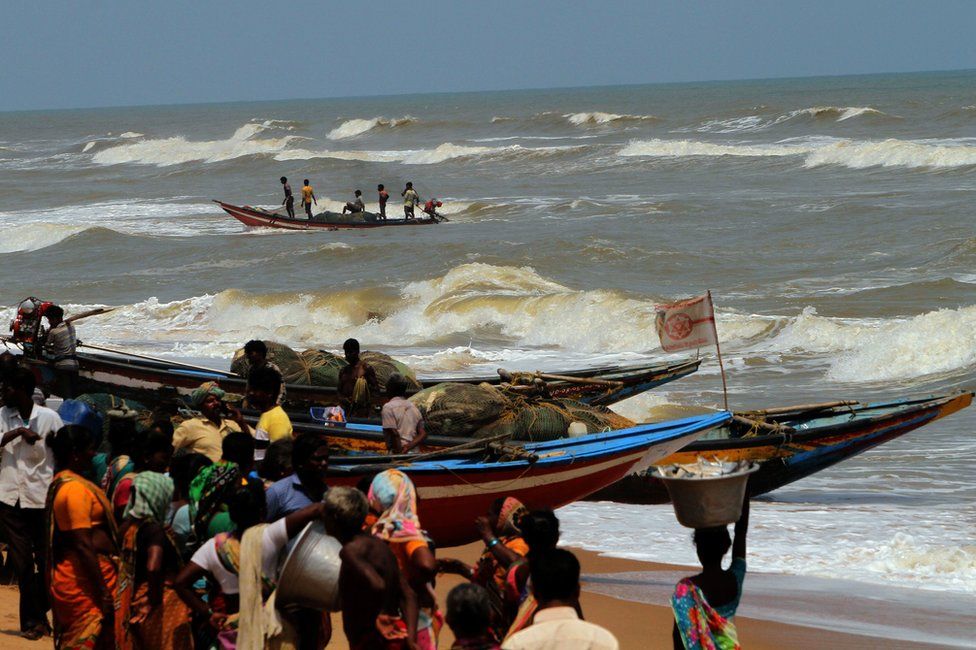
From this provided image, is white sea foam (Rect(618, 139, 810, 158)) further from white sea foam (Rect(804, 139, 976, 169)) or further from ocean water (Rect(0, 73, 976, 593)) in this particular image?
white sea foam (Rect(804, 139, 976, 169))

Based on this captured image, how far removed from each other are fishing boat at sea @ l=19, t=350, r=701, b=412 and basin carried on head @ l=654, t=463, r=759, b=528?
20.2 feet

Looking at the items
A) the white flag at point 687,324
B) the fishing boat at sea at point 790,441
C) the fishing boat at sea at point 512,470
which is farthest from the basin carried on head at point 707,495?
the fishing boat at sea at point 790,441

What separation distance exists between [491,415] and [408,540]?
15.1ft

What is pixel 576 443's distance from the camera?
809cm

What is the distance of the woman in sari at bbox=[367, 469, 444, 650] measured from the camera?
412 cm

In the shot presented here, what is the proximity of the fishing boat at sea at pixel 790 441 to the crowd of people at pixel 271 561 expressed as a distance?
4561 mm

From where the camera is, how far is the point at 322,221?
30266 millimetres

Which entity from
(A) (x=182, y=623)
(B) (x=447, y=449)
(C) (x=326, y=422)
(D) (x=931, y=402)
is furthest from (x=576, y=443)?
(A) (x=182, y=623)

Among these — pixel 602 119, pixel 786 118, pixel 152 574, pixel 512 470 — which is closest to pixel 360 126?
pixel 602 119

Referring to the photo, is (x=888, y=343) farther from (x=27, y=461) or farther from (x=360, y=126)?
(x=360, y=126)

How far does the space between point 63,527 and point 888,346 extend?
13229mm

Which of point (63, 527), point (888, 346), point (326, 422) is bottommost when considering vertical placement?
point (888, 346)

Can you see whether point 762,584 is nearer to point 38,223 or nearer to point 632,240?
point 632,240

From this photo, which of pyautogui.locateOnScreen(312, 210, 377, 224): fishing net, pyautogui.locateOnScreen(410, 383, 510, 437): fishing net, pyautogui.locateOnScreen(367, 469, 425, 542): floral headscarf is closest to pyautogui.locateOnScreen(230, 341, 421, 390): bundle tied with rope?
pyautogui.locateOnScreen(410, 383, 510, 437): fishing net
